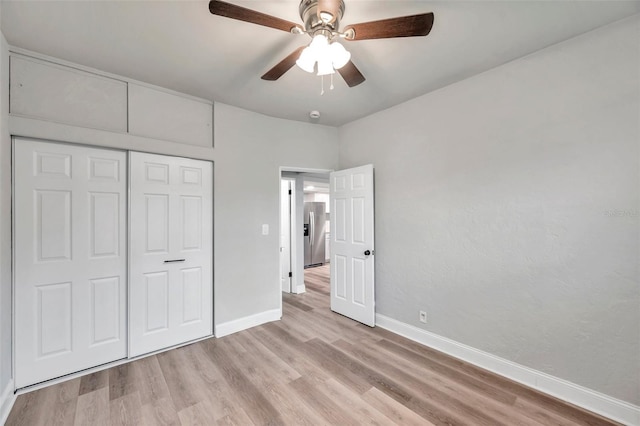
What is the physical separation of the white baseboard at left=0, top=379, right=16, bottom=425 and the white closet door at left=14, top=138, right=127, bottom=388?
0.11 metres

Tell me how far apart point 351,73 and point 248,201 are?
203 cm

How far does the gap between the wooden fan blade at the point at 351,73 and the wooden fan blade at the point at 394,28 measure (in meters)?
0.23

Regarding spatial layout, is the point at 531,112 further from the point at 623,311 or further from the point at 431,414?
the point at 431,414

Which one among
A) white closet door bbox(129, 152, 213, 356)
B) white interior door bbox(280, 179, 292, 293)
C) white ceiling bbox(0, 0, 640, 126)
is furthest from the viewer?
white interior door bbox(280, 179, 292, 293)

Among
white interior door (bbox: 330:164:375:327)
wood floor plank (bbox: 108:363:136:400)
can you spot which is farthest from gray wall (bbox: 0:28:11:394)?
white interior door (bbox: 330:164:375:327)

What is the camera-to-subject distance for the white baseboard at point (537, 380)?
1.80 metres

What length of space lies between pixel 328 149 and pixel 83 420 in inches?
146

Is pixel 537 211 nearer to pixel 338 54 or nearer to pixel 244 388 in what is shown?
pixel 338 54

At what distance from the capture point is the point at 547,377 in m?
2.09

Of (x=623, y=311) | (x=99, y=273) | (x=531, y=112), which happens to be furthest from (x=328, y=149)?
(x=623, y=311)

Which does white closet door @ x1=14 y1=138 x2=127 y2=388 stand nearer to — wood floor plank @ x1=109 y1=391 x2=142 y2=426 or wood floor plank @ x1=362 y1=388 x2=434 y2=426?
wood floor plank @ x1=109 y1=391 x2=142 y2=426

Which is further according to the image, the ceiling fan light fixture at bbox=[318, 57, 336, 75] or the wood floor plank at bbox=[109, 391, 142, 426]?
the wood floor plank at bbox=[109, 391, 142, 426]

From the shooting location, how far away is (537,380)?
Result: 2.12 m

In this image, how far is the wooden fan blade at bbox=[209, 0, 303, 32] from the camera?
1.30 metres
